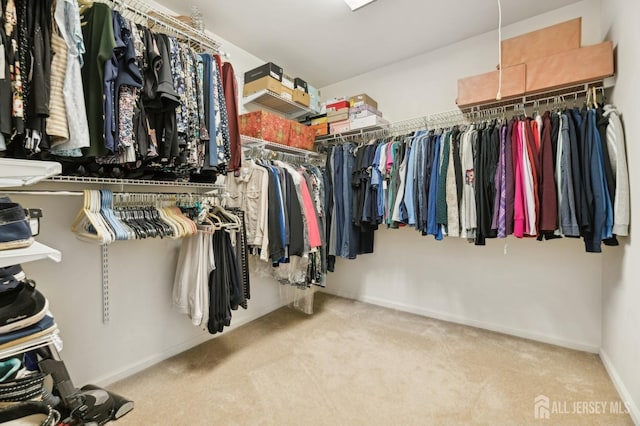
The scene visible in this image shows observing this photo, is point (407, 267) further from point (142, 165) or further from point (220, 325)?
point (142, 165)

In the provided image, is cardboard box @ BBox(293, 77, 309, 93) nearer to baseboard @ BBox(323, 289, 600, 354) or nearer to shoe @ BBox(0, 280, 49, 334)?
baseboard @ BBox(323, 289, 600, 354)

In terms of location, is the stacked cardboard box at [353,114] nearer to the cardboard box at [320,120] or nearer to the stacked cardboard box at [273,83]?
the cardboard box at [320,120]

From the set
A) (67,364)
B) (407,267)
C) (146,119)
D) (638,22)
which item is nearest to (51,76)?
(146,119)

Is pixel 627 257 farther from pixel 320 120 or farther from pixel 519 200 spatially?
pixel 320 120

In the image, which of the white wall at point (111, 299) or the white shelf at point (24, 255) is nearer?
the white shelf at point (24, 255)

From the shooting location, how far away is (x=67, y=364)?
5.43 ft

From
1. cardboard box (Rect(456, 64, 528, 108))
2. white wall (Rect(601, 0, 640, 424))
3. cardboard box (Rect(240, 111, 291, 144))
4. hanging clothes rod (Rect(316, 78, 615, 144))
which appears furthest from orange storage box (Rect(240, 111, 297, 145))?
white wall (Rect(601, 0, 640, 424))

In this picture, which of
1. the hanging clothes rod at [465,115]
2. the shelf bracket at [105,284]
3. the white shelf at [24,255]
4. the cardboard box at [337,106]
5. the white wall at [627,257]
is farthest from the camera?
the cardboard box at [337,106]

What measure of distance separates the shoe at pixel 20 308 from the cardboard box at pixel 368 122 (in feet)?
8.37

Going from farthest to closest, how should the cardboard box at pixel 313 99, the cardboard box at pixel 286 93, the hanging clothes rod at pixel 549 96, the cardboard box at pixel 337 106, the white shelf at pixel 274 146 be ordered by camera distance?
the cardboard box at pixel 313 99 < the cardboard box at pixel 337 106 < the cardboard box at pixel 286 93 < the white shelf at pixel 274 146 < the hanging clothes rod at pixel 549 96

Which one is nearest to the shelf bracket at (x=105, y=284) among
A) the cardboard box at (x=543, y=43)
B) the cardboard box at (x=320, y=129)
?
the cardboard box at (x=320, y=129)

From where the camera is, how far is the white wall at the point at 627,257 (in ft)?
4.97

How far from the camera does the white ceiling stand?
220 centimetres
